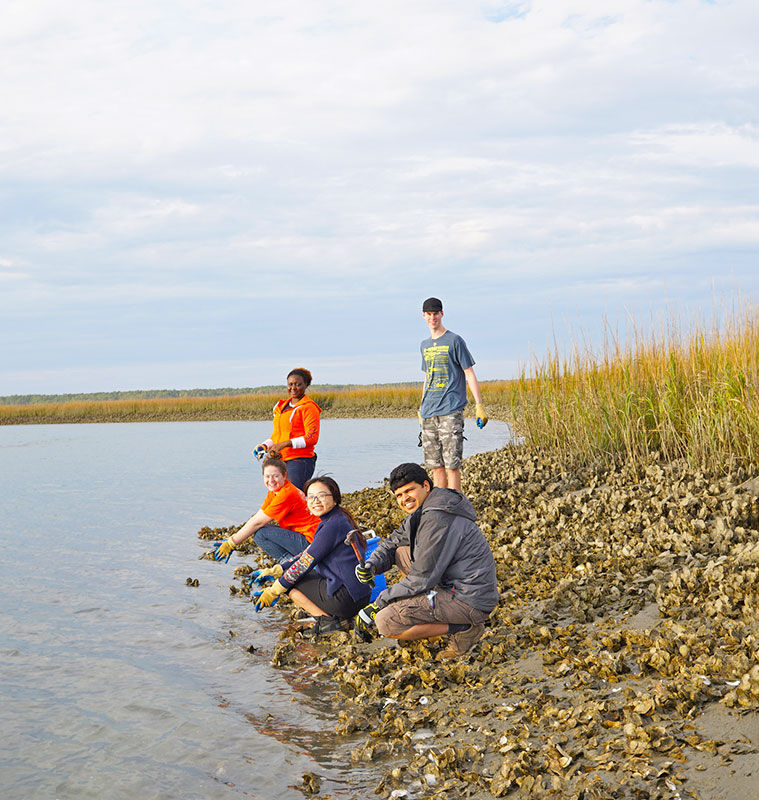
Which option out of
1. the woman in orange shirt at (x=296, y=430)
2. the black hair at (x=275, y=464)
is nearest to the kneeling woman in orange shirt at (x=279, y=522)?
the black hair at (x=275, y=464)

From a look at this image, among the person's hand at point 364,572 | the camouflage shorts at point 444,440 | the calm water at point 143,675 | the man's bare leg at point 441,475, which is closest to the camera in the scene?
the calm water at point 143,675

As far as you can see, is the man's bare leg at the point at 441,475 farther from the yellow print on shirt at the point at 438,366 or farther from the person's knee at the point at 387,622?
the person's knee at the point at 387,622

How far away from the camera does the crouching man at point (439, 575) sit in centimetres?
555

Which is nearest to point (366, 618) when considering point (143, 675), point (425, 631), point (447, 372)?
point (425, 631)

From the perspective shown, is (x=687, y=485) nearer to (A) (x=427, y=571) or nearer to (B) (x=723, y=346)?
(B) (x=723, y=346)

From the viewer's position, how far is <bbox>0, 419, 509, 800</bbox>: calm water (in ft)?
15.4

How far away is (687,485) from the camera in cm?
900

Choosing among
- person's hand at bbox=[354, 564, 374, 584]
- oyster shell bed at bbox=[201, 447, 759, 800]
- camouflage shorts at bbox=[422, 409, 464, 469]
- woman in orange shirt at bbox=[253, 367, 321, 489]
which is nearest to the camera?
oyster shell bed at bbox=[201, 447, 759, 800]

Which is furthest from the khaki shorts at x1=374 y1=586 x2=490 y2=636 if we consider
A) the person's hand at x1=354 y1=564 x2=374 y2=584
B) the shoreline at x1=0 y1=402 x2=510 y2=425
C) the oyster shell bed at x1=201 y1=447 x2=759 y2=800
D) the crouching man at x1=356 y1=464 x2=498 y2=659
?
the shoreline at x1=0 y1=402 x2=510 y2=425

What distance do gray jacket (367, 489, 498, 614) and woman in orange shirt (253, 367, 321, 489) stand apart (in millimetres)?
→ 3679

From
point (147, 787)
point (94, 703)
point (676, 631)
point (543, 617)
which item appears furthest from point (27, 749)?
point (676, 631)

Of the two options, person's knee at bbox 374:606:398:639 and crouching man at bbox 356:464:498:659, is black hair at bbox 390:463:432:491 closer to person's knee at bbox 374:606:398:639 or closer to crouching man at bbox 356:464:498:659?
crouching man at bbox 356:464:498:659

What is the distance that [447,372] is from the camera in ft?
32.8

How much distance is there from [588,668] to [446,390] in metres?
5.26
